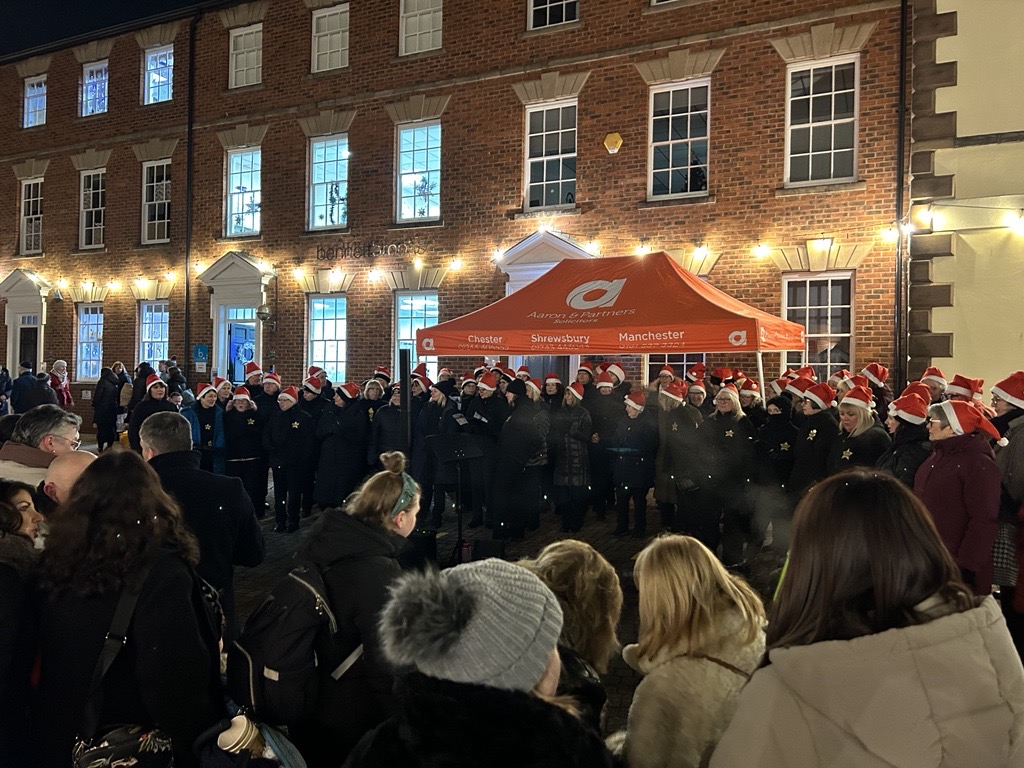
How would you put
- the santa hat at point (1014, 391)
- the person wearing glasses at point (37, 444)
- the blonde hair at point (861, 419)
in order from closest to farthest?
1. the person wearing glasses at point (37, 444)
2. the santa hat at point (1014, 391)
3. the blonde hair at point (861, 419)

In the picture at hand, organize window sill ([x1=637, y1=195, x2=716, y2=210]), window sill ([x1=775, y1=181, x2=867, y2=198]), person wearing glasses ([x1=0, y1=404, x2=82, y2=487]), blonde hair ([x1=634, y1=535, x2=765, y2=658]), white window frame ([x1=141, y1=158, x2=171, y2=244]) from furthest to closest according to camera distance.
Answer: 1. white window frame ([x1=141, y1=158, x2=171, y2=244])
2. window sill ([x1=637, y1=195, x2=716, y2=210])
3. window sill ([x1=775, y1=181, x2=867, y2=198])
4. person wearing glasses ([x1=0, y1=404, x2=82, y2=487])
5. blonde hair ([x1=634, y1=535, x2=765, y2=658])

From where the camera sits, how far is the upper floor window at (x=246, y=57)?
1695cm

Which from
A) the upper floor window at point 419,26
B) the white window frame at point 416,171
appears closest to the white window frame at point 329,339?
the white window frame at point 416,171

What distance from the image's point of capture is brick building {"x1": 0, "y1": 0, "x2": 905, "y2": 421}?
12.0m

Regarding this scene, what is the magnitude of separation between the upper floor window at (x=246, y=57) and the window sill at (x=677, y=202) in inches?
375

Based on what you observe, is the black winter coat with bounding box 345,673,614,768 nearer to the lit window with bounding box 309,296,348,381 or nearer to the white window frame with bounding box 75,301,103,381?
the lit window with bounding box 309,296,348,381

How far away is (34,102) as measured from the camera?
66.8ft

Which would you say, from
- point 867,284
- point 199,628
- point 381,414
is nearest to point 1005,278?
point 867,284

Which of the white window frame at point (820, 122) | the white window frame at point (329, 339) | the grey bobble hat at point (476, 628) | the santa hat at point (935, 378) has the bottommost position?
the grey bobble hat at point (476, 628)

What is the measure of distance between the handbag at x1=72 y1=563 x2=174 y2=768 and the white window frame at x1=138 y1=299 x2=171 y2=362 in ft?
57.1

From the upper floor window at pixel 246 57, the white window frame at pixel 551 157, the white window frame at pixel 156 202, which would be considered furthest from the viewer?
the white window frame at pixel 156 202

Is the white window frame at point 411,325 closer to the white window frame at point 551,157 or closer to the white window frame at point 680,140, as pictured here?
the white window frame at point 551,157

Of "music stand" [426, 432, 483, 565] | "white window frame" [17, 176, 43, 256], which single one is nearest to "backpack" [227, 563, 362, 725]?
"music stand" [426, 432, 483, 565]

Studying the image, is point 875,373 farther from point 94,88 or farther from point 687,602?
point 94,88
